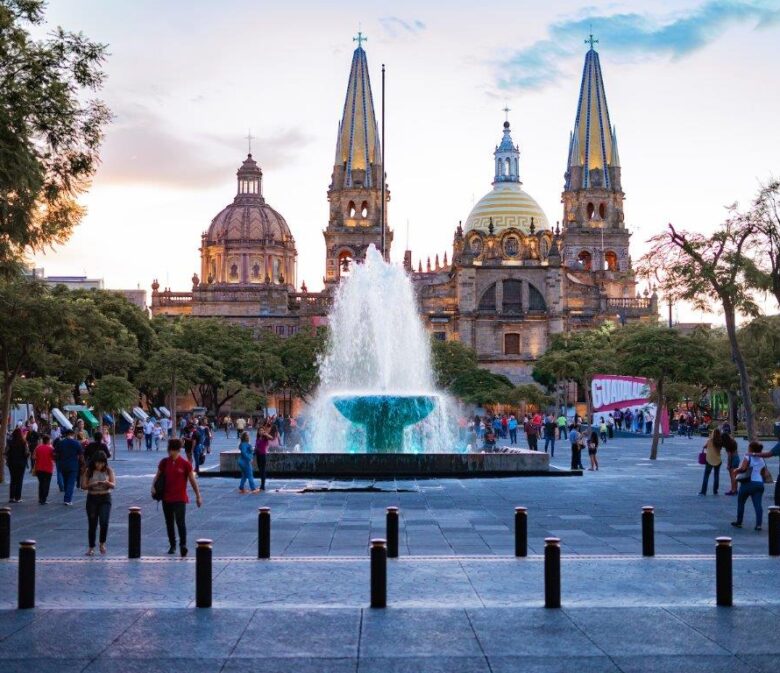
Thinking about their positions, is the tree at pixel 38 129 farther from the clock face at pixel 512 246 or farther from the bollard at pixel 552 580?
the clock face at pixel 512 246

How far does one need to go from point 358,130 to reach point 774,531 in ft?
330

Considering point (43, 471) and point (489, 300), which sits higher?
point (489, 300)

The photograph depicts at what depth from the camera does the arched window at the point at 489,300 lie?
112562mm

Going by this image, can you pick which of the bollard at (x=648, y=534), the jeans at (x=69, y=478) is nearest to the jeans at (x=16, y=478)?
the jeans at (x=69, y=478)

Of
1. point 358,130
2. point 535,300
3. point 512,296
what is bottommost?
point 535,300

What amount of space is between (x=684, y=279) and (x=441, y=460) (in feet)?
29.1

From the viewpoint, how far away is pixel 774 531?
1409 centimetres

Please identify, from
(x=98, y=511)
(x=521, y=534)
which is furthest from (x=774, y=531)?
(x=98, y=511)

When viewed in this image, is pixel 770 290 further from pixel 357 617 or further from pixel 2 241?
pixel 357 617

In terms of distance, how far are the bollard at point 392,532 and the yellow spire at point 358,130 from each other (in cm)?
9848

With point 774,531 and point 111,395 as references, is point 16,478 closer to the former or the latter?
point 774,531

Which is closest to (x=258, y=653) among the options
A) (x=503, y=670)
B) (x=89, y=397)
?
(x=503, y=670)

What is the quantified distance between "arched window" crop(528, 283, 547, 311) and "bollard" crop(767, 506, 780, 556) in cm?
9819

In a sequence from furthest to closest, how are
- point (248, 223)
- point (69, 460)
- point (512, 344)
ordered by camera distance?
point (248, 223) → point (512, 344) → point (69, 460)
